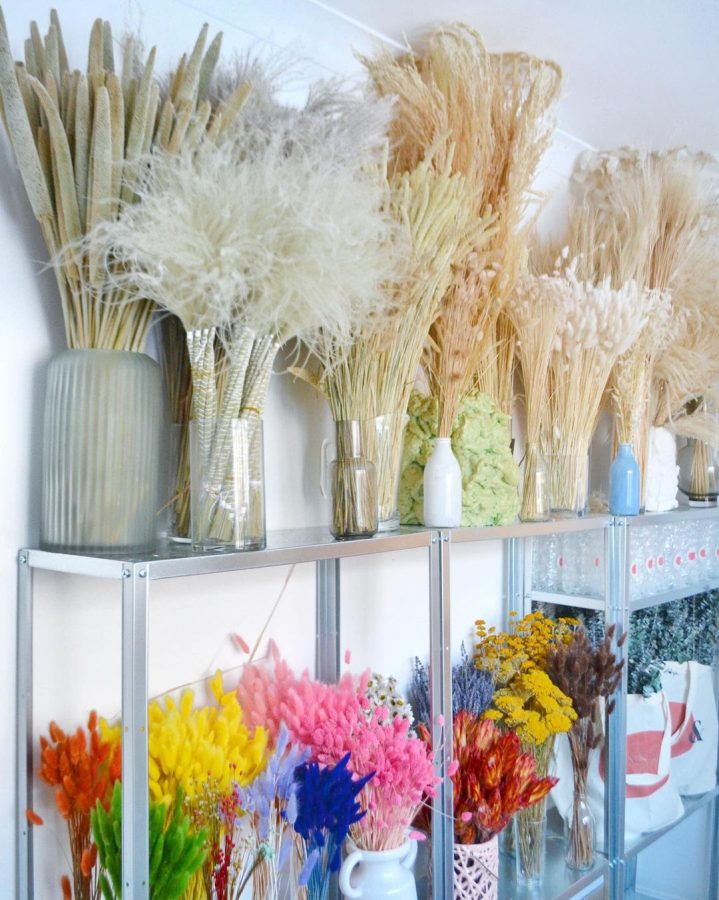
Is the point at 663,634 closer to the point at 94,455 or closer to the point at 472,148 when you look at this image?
the point at 472,148

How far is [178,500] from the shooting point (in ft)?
4.75

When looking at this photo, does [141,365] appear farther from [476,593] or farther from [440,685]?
[476,593]

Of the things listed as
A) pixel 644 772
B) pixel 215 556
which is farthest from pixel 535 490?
pixel 215 556

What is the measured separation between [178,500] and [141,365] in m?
0.26

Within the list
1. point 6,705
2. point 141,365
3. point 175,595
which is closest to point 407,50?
point 141,365

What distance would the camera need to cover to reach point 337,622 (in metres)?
1.84

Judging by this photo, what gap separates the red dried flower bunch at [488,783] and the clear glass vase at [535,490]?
0.52 m

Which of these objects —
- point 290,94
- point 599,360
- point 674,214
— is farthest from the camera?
point 674,214

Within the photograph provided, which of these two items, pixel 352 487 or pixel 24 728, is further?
pixel 352 487

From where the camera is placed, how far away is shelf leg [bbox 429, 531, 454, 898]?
1617mm

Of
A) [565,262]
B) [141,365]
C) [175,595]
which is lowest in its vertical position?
[175,595]

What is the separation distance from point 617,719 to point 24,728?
148 centimetres

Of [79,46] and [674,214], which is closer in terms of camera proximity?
[79,46]

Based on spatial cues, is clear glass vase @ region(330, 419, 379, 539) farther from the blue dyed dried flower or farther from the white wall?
the blue dyed dried flower
